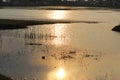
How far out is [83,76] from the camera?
2888 centimetres

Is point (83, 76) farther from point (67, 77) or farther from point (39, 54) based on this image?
point (39, 54)

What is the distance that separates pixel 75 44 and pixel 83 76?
692 inches

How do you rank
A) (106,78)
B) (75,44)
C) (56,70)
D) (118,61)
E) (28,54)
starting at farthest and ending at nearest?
(75,44), (28,54), (118,61), (56,70), (106,78)

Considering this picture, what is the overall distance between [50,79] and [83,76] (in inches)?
94.9

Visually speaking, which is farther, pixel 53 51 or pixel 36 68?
pixel 53 51

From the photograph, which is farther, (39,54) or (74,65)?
(39,54)

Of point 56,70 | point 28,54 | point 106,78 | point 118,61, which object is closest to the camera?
point 106,78

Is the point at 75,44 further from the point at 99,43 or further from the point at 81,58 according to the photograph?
the point at 81,58

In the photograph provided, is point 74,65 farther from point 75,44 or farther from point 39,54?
point 75,44

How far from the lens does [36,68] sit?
31.7 m

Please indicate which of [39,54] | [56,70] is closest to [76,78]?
[56,70]

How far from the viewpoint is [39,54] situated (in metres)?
37.9

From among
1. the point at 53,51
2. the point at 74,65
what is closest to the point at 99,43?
the point at 53,51

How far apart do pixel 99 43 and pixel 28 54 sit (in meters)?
12.4
